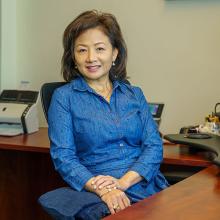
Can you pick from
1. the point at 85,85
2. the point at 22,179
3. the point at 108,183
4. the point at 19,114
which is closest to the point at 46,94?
the point at 85,85

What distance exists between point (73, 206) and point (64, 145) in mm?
306

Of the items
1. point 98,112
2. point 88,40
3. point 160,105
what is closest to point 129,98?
point 98,112

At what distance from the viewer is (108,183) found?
146cm

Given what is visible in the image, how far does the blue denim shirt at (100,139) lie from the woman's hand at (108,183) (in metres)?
0.04

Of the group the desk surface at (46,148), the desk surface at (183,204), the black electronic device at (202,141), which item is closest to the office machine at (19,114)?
the desk surface at (46,148)

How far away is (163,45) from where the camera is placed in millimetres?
2525

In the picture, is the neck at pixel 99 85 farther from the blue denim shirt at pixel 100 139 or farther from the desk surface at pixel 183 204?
the desk surface at pixel 183 204

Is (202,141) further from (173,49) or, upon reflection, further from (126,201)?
(173,49)

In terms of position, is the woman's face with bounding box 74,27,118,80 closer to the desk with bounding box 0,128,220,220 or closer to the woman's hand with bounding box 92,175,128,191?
the woman's hand with bounding box 92,175,128,191

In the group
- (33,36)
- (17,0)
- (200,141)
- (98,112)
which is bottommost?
(200,141)

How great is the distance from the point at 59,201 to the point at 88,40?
0.66 m

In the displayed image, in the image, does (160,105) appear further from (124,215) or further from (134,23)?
(124,215)

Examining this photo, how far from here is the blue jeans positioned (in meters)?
1.31

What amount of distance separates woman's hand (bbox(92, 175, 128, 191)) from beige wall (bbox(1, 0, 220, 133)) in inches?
42.0
